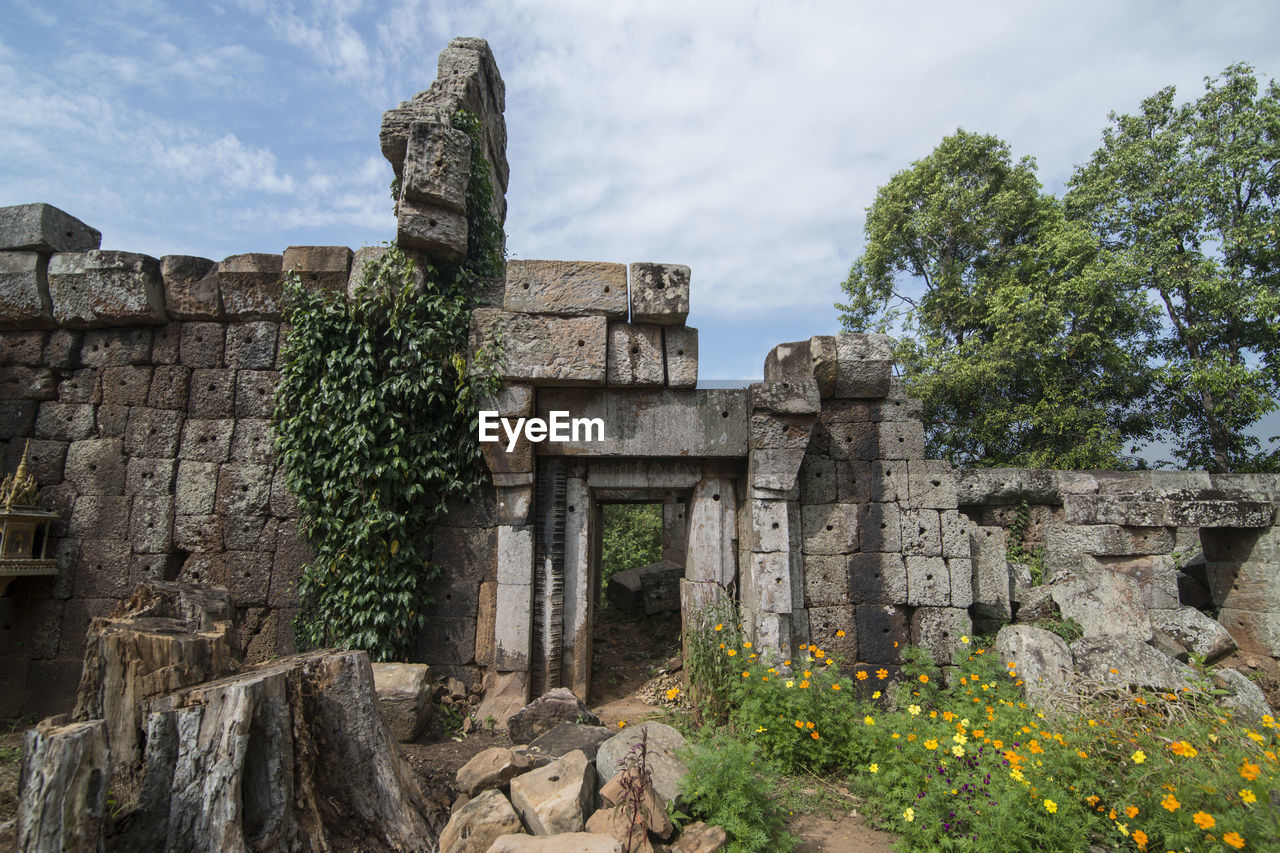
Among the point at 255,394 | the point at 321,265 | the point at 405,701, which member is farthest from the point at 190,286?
the point at 405,701

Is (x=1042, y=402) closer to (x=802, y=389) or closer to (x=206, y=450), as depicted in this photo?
(x=802, y=389)

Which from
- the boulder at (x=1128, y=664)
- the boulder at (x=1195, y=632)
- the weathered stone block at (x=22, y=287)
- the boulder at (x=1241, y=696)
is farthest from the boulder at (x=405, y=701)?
the boulder at (x=1195, y=632)

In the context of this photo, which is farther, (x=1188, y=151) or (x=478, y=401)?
(x=1188, y=151)

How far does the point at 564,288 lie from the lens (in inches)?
246

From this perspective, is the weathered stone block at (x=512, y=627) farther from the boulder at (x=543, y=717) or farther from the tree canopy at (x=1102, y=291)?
the tree canopy at (x=1102, y=291)

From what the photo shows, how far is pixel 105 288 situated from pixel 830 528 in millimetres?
7592

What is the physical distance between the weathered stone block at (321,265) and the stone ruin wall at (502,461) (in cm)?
2

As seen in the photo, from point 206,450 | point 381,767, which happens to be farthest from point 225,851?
point 206,450

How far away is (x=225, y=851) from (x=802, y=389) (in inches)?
209

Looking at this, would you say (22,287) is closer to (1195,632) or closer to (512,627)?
(512,627)

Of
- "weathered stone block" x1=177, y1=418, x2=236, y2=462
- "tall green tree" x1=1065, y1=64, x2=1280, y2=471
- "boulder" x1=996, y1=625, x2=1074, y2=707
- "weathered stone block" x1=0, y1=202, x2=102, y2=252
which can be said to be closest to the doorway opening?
"boulder" x1=996, y1=625, x2=1074, y2=707

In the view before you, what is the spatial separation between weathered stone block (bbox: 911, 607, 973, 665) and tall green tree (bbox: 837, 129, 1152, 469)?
8543 millimetres

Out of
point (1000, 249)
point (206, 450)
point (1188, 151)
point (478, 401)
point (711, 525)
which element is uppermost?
point (1188, 151)

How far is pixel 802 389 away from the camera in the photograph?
634 centimetres
